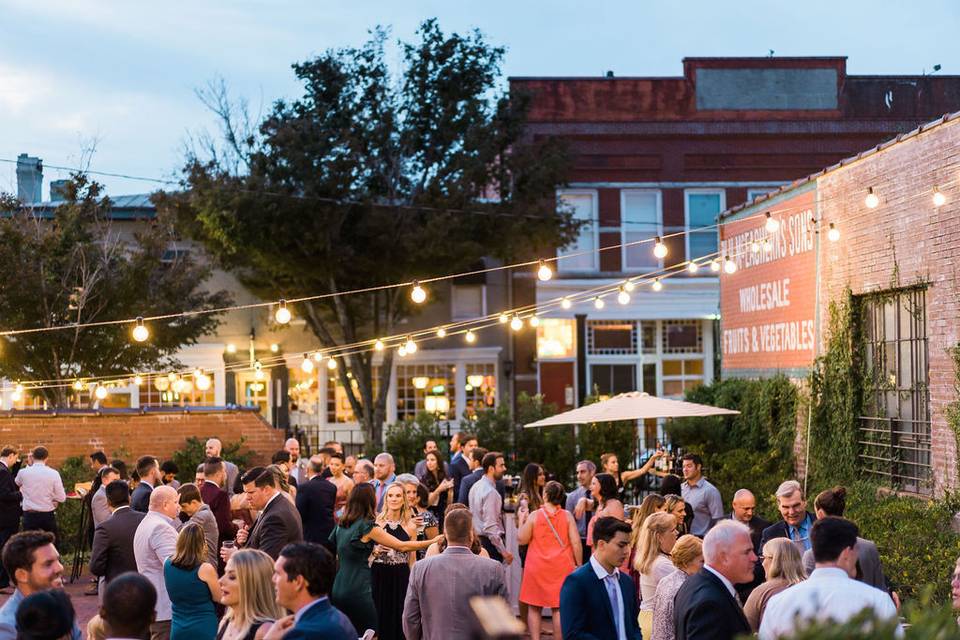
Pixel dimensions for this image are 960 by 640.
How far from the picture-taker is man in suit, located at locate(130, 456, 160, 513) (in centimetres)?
1190

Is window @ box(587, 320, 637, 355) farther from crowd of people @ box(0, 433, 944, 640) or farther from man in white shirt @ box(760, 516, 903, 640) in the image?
man in white shirt @ box(760, 516, 903, 640)

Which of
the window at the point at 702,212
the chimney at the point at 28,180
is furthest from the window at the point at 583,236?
the chimney at the point at 28,180

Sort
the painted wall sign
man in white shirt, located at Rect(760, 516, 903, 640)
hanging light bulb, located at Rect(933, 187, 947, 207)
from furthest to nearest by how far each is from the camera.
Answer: the painted wall sign < hanging light bulb, located at Rect(933, 187, 947, 207) < man in white shirt, located at Rect(760, 516, 903, 640)

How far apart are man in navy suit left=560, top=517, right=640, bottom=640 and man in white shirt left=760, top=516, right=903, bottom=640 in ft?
5.20

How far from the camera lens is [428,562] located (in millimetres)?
7957

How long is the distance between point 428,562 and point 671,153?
26901mm

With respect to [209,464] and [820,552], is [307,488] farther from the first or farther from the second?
[820,552]

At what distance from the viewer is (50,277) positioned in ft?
88.0

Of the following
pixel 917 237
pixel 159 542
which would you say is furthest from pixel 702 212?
pixel 159 542

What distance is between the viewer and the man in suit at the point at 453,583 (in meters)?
7.78

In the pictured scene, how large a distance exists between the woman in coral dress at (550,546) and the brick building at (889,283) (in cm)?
466

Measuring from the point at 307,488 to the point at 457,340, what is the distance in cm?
2229

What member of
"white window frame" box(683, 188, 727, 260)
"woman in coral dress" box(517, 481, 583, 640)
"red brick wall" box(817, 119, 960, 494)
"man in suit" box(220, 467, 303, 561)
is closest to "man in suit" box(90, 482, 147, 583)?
"man in suit" box(220, 467, 303, 561)

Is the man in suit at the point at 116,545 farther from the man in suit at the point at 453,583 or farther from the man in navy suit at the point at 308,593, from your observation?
the man in navy suit at the point at 308,593
